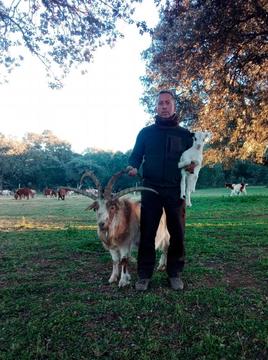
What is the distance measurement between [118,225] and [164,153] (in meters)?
1.37

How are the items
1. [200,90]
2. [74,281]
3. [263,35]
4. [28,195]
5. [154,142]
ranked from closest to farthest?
[154,142] < [74,281] < [263,35] < [200,90] < [28,195]

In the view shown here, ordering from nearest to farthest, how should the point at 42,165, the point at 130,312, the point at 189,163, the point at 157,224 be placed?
the point at 130,312
the point at 189,163
the point at 157,224
the point at 42,165

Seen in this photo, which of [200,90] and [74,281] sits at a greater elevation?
[200,90]

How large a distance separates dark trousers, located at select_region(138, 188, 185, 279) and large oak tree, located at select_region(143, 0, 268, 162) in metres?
5.78

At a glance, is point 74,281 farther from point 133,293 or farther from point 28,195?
point 28,195

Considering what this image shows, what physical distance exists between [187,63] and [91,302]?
24.6ft

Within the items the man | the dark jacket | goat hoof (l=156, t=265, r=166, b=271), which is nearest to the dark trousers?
the man

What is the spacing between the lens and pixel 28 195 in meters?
45.2

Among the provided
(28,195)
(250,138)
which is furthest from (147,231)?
(28,195)

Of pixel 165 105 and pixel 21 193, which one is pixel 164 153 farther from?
pixel 21 193

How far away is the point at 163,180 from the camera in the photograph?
17.6ft

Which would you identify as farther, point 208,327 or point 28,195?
point 28,195

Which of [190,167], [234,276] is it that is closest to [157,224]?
[190,167]

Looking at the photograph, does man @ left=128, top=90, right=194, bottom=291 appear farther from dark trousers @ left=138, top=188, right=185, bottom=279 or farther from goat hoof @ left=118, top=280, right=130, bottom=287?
goat hoof @ left=118, top=280, right=130, bottom=287
